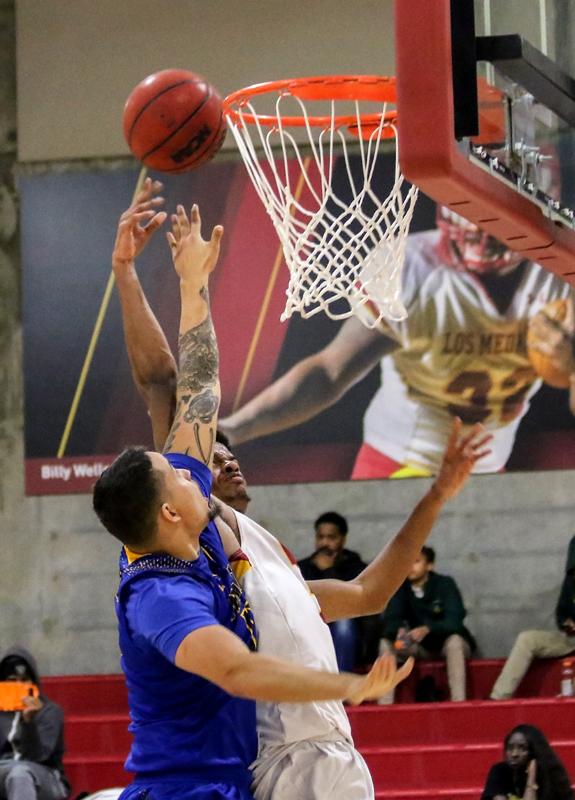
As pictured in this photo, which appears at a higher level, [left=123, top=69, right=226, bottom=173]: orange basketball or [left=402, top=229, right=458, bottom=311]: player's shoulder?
[left=123, top=69, right=226, bottom=173]: orange basketball

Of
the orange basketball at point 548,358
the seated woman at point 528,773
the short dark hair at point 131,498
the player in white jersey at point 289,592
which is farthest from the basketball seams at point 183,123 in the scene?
the orange basketball at point 548,358

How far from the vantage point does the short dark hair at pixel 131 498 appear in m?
3.02

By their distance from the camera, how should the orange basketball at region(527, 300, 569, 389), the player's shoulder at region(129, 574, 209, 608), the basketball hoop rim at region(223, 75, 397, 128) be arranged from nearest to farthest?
1. the player's shoulder at region(129, 574, 209, 608)
2. the basketball hoop rim at region(223, 75, 397, 128)
3. the orange basketball at region(527, 300, 569, 389)

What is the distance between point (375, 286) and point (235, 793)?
310 centimetres

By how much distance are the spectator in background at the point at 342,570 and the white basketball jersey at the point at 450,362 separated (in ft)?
2.80

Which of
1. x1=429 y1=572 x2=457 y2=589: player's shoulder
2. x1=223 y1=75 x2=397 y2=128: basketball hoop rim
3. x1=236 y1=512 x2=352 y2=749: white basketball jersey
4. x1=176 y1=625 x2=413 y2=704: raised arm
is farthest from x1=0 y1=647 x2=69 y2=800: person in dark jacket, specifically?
x1=176 y1=625 x2=413 y2=704: raised arm

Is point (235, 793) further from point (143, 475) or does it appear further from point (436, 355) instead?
point (436, 355)

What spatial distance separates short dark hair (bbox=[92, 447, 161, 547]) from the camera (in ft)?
9.92

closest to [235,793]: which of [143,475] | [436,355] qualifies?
[143,475]

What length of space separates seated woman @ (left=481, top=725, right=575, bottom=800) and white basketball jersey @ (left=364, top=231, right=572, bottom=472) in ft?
9.19

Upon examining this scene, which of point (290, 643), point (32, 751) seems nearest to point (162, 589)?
point (290, 643)

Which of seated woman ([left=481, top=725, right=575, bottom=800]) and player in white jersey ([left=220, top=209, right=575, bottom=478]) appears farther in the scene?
player in white jersey ([left=220, top=209, right=575, bottom=478])

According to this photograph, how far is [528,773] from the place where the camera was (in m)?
7.02

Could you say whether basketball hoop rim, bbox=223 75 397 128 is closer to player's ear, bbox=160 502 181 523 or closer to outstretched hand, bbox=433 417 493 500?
outstretched hand, bbox=433 417 493 500
